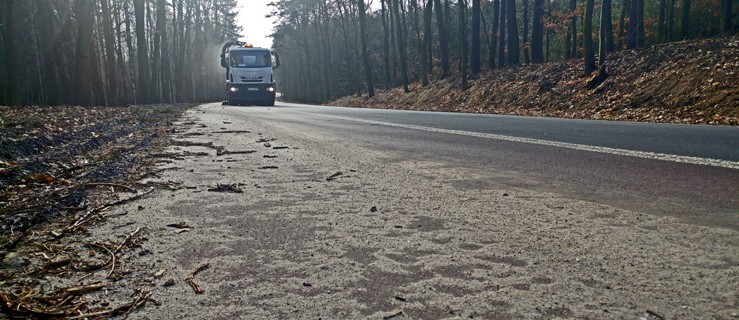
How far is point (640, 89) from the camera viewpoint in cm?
1455

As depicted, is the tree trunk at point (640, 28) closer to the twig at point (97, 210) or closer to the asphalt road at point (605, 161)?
the asphalt road at point (605, 161)

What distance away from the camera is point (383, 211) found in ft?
9.32

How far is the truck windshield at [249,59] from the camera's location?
86.1ft

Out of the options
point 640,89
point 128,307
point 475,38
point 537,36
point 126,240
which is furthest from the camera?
point 475,38

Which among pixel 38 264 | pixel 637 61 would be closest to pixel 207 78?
pixel 637 61

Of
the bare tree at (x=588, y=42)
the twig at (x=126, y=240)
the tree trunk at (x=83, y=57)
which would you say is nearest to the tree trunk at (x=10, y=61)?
the tree trunk at (x=83, y=57)

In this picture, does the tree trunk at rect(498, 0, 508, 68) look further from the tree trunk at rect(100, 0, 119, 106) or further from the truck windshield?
the tree trunk at rect(100, 0, 119, 106)

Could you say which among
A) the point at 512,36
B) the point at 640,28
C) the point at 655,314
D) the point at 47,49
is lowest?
the point at 655,314

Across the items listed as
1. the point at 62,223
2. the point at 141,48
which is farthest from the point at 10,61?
the point at 62,223

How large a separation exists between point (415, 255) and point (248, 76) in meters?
25.4

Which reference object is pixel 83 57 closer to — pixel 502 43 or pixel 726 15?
pixel 502 43

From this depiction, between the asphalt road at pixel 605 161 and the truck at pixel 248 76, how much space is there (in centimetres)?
1923

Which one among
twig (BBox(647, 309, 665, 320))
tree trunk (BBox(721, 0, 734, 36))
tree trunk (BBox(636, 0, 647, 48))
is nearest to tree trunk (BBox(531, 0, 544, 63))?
tree trunk (BBox(636, 0, 647, 48))

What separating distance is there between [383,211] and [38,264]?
1679mm
